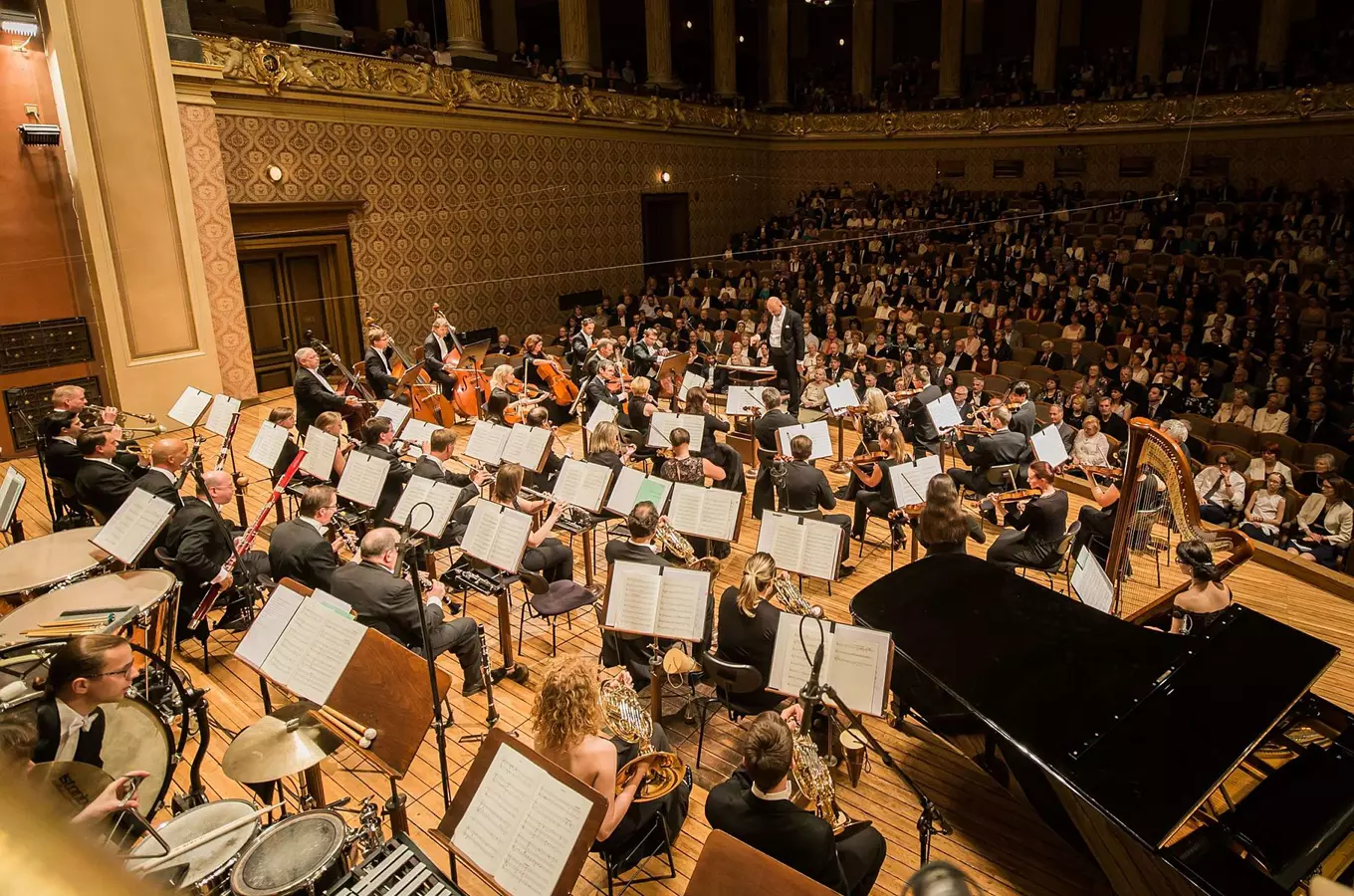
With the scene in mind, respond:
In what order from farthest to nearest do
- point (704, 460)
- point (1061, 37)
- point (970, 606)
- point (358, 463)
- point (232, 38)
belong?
1. point (1061, 37)
2. point (232, 38)
3. point (704, 460)
4. point (358, 463)
5. point (970, 606)

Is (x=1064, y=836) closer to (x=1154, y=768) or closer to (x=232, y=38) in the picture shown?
(x=1154, y=768)

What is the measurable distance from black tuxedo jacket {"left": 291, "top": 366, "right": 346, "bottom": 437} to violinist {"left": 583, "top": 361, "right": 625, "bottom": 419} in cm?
268

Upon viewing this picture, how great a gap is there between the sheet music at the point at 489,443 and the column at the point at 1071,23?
850 inches

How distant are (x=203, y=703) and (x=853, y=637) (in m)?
3.14

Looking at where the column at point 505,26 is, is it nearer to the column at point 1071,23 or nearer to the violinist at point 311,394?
the violinist at point 311,394

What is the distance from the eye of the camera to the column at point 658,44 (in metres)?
18.4

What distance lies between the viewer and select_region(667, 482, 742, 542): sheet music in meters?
5.71

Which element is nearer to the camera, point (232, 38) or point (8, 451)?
point (8, 451)

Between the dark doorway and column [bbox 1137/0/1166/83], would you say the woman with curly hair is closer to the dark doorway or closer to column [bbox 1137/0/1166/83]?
the dark doorway

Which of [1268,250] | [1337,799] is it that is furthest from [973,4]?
[1337,799]

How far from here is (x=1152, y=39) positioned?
1839cm

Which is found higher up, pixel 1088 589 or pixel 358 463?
pixel 358 463

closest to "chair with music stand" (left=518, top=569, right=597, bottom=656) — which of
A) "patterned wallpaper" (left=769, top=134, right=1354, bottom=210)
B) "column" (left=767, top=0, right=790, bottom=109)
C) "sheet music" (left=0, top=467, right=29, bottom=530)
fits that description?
"sheet music" (left=0, top=467, right=29, bottom=530)

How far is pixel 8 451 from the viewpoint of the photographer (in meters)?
9.38
